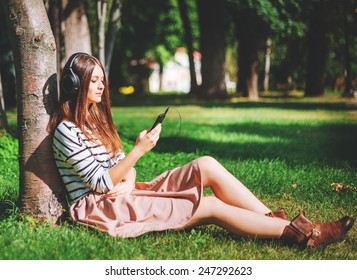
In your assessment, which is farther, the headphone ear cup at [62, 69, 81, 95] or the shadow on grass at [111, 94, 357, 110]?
the shadow on grass at [111, 94, 357, 110]

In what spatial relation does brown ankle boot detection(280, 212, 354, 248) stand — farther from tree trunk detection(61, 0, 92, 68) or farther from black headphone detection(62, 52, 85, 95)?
Answer: tree trunk detection(61, 0, 92, 68)

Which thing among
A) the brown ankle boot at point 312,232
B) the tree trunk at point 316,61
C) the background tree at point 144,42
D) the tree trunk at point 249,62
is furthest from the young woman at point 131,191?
the background tree at point 144,42

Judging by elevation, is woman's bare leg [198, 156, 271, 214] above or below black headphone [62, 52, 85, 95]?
below

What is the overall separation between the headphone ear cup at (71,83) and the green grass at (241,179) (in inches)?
41.0

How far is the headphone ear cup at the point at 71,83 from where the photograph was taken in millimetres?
3754

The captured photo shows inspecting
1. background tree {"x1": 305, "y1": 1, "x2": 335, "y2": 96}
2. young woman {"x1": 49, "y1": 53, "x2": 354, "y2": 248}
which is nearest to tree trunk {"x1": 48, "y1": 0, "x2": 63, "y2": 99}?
young woman {"x1": 49, "y1": 53, "x2": 354, "y2": 248}

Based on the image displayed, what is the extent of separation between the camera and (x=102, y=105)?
4148 millimetres

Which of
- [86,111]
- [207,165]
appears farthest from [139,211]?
[86,111]

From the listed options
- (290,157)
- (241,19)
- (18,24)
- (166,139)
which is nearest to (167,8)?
(241,19)

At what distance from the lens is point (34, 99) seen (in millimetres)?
4035

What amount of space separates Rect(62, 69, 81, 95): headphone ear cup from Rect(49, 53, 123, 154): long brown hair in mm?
54

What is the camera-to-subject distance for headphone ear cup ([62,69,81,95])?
12.3 ft

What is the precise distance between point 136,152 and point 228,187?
2.66ft
